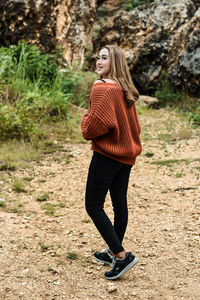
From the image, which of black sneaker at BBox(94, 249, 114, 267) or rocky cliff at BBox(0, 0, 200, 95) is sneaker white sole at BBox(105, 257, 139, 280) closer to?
black sneaker at BBox(94, 249, 114, 267)

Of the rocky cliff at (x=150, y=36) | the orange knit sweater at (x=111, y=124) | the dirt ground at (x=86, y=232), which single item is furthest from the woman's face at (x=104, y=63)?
the rocky cliff at (x=150, y=36)

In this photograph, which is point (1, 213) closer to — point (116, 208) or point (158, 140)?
point (116, 208)

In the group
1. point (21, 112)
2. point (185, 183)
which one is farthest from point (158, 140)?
point (21, 112)

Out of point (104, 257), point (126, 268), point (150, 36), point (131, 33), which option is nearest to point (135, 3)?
point (131, 33)

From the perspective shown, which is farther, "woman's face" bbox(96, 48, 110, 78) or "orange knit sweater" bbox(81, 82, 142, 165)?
"woman's face" bbox(96, 48, 110, 78)

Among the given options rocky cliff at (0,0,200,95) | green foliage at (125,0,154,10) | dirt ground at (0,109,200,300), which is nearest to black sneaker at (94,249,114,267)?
dirt ground at (0,109,200,300)

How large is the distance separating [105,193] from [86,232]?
1.12 m

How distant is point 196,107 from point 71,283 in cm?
662

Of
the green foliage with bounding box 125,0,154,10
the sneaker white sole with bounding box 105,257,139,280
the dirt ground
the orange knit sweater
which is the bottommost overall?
the dirt ground

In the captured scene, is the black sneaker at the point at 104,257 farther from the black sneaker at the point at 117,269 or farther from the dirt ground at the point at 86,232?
the black sneaker at the point at 117,269

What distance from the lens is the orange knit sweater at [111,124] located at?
2555 mm

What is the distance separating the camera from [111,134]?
8.76 feet

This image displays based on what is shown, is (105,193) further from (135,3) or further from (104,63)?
(135,3)

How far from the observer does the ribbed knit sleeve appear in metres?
2.55
